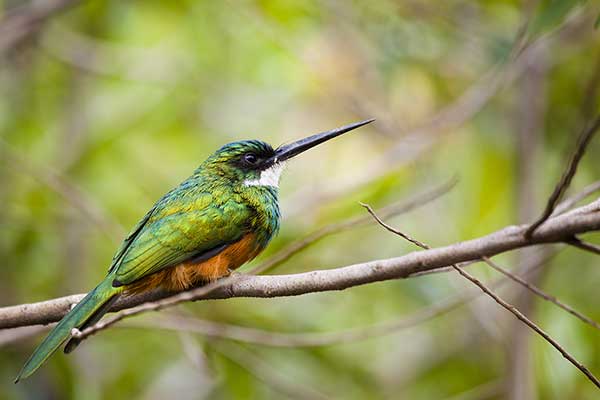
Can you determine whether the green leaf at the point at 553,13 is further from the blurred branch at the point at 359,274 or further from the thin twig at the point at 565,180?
the thin twig at the point at 565,180

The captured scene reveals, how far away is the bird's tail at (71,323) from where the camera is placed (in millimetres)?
1813

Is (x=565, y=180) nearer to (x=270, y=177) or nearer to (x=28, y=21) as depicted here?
(x=270, y=177)

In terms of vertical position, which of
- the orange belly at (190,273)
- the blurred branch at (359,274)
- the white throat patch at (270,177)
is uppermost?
the white throat patch at (270,177)

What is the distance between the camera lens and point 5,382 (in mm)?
3225

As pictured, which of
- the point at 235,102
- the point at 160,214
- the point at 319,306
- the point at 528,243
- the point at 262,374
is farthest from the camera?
the point at 235,102

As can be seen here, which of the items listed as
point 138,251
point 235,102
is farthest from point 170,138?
point 138,251

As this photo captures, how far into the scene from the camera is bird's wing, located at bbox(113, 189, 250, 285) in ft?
7.07

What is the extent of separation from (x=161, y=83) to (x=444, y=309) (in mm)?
2112

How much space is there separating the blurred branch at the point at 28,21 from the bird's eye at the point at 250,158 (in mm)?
1239

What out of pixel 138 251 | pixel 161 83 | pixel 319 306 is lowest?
pixel 138 251

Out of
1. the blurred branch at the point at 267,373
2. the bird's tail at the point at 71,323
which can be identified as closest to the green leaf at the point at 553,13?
the bird's tail at the point at 71,323

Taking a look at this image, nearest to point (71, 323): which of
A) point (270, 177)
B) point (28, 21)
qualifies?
point (270, 177)

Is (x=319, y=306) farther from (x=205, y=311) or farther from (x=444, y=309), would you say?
(x=444, y=309)

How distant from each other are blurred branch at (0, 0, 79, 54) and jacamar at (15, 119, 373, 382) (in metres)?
1.26
